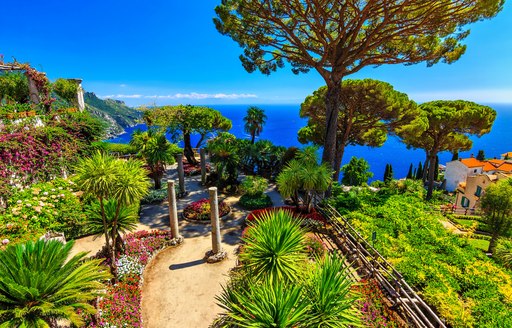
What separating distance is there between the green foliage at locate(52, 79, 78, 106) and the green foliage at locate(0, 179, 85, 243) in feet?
Result: 32.6

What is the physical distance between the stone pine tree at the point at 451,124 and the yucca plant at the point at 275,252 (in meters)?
18.7

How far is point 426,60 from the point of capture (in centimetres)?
1612

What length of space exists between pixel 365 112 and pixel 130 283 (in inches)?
780

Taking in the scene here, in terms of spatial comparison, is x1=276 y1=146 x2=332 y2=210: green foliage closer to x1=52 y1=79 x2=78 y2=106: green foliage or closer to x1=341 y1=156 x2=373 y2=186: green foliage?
x1=52 y1=79 x2=78 y2=106: green foliage

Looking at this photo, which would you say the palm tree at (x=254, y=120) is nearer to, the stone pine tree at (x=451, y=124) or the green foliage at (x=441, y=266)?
the stone pine tree at (x=451, y=124)

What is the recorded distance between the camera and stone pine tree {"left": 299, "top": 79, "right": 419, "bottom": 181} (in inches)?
762

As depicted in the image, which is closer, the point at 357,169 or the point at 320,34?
the point at 320,34

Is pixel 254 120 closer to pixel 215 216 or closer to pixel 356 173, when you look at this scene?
pixel 215 216

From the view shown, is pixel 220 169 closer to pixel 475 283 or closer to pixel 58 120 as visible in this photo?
pixel 58 120

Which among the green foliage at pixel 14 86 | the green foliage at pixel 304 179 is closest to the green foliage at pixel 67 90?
the green foliage at pixel 14 86

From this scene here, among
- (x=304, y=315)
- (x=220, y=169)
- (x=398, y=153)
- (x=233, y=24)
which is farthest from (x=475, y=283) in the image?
(x=398, y=153)

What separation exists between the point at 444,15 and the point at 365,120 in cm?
893

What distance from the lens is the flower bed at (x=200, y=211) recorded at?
51.3 feet

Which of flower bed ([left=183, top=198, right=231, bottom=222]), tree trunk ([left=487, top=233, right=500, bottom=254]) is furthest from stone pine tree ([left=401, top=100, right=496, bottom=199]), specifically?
flower bed ([left=183, top=198, right=231, bottom=222])
